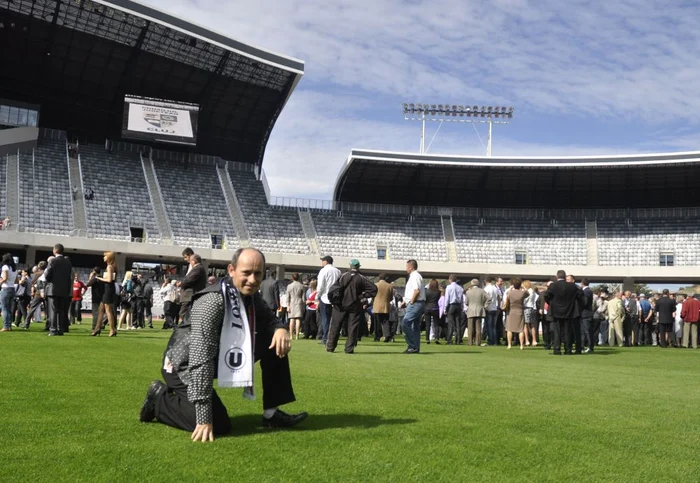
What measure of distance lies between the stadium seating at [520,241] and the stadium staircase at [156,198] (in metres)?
19.2

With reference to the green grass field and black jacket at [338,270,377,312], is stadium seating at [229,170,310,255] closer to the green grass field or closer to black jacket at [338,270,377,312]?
black jacket at [338,270,377,312]

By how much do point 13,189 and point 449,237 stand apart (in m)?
27.5

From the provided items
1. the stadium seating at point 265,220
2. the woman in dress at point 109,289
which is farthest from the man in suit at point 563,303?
the stadium seating at point 265,220

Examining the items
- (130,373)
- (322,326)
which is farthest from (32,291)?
(130,373)

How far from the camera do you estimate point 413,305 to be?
14633 millimetres

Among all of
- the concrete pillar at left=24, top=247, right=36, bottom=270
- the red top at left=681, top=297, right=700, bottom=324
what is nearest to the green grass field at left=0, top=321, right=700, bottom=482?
the red top at left=681, top=297, right=700, bottom=324

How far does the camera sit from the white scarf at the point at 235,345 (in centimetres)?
480

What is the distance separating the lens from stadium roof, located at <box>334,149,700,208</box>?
153 ft

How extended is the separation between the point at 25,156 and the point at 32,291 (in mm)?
25876

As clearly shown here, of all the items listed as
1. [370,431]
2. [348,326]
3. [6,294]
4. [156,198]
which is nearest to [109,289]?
[6,294]

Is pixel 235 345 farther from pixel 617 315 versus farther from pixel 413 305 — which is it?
pixel 617 315

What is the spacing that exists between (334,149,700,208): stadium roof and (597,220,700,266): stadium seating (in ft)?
5.28

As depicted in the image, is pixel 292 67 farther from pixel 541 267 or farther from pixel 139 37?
pixel 541 267

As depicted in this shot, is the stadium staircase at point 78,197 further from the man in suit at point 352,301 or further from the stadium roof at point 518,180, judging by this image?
the man in suit at point 352,301
